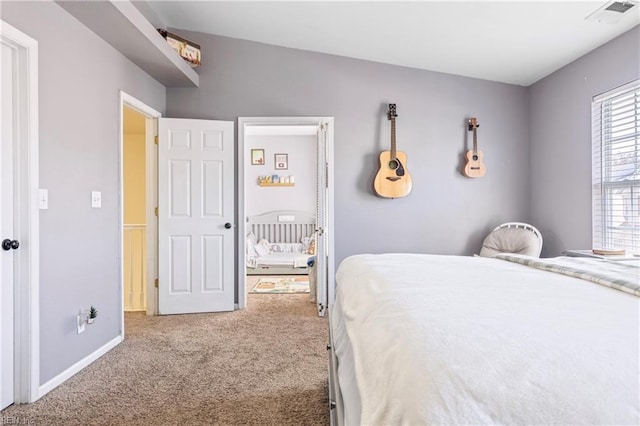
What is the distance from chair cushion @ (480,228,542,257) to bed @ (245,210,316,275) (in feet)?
8.45

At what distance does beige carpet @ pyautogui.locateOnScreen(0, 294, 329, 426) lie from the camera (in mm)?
1701

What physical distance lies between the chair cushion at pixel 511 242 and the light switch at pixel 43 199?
3592mm

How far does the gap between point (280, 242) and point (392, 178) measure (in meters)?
2.92

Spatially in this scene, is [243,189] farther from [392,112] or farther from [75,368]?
[75,368]

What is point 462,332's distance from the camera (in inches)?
28.3

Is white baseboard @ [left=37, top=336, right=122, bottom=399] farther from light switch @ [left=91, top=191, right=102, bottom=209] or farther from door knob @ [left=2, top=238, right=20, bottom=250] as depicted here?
light switch @ [left=91, top=191, right=102, bottom=209]

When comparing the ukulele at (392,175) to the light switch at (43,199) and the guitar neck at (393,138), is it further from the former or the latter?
the light switch at (43,199)

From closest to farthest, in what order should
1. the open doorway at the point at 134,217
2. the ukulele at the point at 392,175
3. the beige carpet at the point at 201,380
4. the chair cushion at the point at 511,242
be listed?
the beige carpet at the point at 201,380
the chair cushion at the point at 511,242
the ukulele at the point at 392,175
the open doorway at the point at 134,217

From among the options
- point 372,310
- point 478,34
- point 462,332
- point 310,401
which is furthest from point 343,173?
point 462,332

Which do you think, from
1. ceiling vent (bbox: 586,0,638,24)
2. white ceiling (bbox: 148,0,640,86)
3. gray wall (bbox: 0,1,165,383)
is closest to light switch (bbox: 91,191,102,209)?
gray wall (bbox: 0,1,165,383)

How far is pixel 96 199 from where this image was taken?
2.42 meters

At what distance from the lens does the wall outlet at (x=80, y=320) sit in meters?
2.21

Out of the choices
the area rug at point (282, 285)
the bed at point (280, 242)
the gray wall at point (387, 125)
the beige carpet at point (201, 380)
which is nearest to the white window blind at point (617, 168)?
the gray wall at point (387, 125)

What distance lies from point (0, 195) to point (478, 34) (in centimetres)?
343
